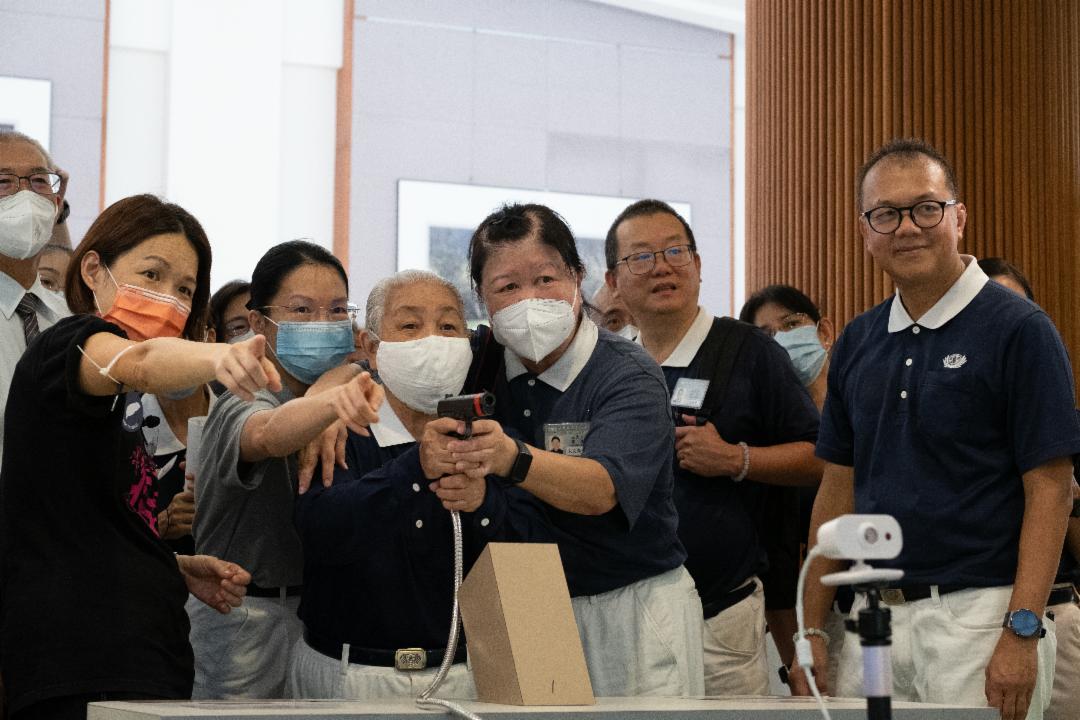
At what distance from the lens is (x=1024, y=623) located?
2426mm

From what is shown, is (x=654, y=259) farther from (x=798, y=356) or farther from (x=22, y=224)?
(x=22, y=224)

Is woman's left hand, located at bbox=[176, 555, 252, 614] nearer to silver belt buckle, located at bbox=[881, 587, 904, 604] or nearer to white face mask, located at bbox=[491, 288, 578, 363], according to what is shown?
white face mask, located at bbox=[491, 288, 578, 363]

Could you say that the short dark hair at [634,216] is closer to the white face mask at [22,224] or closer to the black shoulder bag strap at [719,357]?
the black shoulder bag strap at [719,357]

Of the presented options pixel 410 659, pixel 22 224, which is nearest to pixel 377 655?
pixel 410 659

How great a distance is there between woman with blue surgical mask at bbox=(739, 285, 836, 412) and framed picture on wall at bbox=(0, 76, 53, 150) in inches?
190

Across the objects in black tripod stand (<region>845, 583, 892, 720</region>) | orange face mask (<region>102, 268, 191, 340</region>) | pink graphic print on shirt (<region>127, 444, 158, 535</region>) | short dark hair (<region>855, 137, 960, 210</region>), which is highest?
short dark hair (<region>855, 137, 960, 210</region>)

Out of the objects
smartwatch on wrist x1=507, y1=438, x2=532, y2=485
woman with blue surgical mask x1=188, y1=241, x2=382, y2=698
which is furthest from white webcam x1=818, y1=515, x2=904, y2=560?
woman with blue surgical mask x1=188, y1=241, x2=382, y2=698

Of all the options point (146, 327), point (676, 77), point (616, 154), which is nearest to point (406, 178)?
point (616, 154)

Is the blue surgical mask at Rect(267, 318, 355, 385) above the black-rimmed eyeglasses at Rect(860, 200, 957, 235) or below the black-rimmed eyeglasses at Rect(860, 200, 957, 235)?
below

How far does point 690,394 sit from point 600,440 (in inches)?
33.1

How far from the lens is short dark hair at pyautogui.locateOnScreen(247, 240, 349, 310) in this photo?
298cm

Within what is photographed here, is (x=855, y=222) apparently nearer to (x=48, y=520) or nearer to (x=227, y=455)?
(x=227, y=455)

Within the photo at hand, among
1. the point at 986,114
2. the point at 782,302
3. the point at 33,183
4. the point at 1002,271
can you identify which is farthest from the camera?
the point at 986,114

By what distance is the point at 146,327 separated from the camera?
2.20 meters
